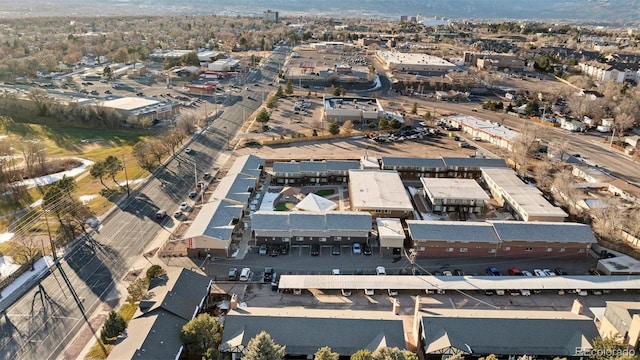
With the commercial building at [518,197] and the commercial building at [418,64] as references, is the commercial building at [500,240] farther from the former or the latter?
the commercial building at [418,64]

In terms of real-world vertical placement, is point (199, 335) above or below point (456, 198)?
below

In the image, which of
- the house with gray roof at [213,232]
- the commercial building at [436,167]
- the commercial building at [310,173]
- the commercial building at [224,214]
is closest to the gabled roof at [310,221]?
the house with gray roof at [213,232]

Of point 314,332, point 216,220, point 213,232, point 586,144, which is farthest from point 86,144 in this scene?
point 586,144

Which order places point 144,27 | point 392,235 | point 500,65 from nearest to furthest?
point 392,235 < point 500,65 < point 144,27

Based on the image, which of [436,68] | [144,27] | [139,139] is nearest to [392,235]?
[139,139]

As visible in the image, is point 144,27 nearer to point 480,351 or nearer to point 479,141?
point 479,141

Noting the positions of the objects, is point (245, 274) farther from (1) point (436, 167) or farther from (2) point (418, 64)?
(2) point (418, 64)
